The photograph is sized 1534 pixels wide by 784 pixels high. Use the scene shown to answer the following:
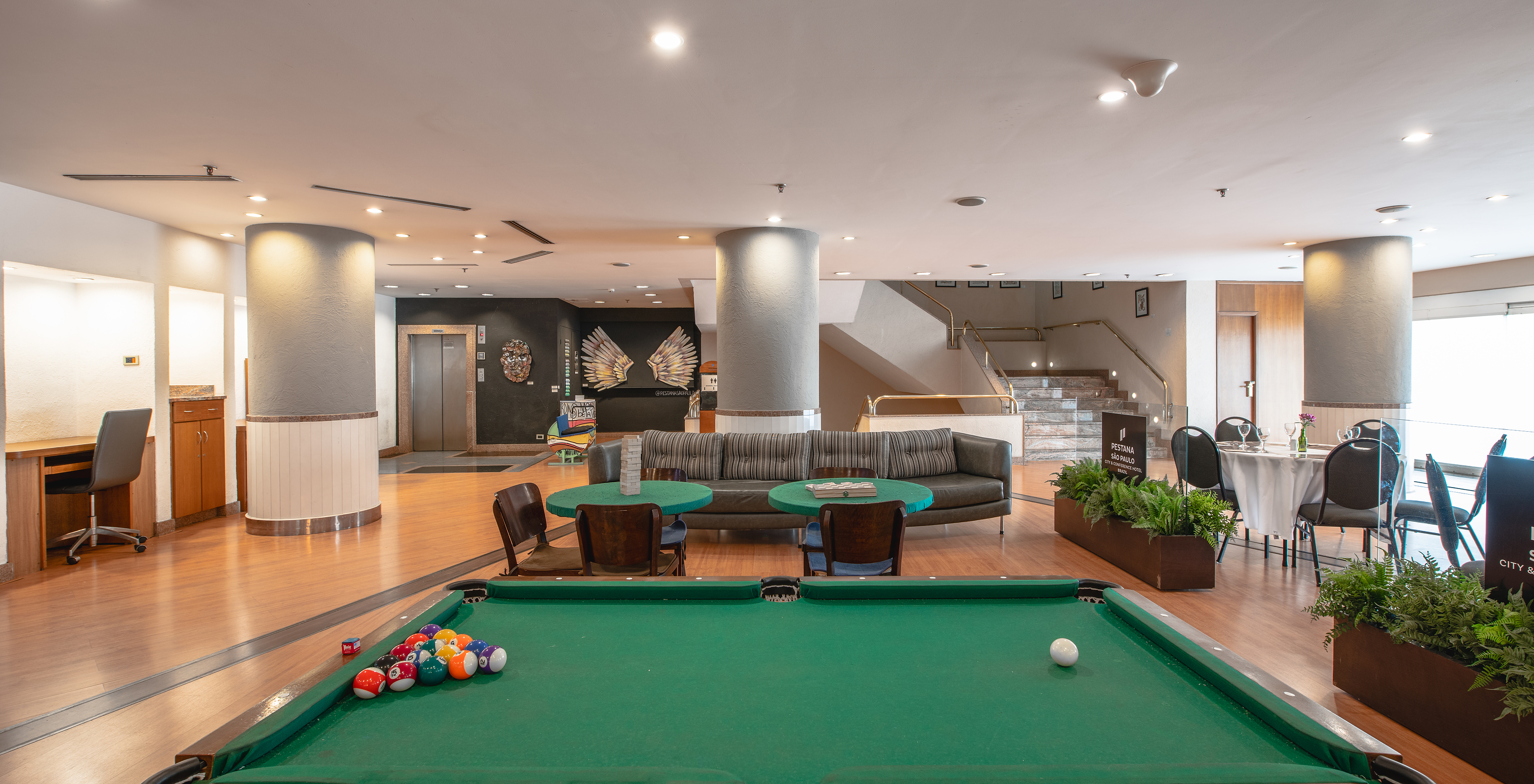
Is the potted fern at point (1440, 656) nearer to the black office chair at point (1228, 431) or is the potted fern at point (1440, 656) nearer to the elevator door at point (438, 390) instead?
the black office chair at point (1228, 431)

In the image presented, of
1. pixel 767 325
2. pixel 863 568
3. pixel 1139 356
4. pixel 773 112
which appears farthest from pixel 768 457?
pixel 1139 356

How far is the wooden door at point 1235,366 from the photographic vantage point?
422 inches

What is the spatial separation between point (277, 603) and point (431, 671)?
11.7ft

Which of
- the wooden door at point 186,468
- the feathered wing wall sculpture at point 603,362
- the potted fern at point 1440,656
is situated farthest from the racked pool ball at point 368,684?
the feathered wing wall sculpture at point 603,362

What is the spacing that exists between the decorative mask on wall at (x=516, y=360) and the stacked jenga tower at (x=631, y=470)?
9023mm

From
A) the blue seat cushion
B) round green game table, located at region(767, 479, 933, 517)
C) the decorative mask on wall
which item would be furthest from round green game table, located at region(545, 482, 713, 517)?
the decorative mask on wall

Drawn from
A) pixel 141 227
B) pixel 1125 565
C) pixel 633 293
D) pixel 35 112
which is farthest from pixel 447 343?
pixel 1125 565

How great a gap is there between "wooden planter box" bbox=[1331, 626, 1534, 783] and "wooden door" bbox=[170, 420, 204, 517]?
333 inches

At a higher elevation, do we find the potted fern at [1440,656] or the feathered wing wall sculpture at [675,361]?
the feathered wing wall sculpture at [675,361]

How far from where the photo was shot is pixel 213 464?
6781mm

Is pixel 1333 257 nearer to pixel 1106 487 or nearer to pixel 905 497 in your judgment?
pixel 1106 487

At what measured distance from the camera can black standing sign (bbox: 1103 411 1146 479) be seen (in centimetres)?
513

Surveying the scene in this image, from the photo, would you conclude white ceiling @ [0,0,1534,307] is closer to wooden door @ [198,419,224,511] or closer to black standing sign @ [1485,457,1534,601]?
black standing sign @ [1485,457,1534,601]

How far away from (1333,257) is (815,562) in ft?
22.6
